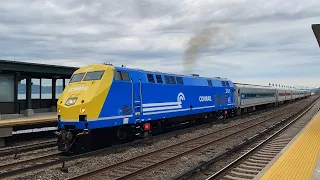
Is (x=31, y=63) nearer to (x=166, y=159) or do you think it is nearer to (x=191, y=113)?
(x=191, y=113)

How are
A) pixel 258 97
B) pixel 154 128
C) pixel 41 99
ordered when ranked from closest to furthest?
pixel 154 128, pixel 41 99, pixel 258 97

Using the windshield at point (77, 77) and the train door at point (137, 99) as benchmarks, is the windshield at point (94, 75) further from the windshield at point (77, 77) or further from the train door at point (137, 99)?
the train door at point (137, 99)

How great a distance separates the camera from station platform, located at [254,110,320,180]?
8054mm

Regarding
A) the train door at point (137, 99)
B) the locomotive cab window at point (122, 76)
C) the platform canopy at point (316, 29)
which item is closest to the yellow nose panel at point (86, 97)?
the locomotive cab window at point (122, 76)

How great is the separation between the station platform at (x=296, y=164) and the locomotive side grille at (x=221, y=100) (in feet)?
37.0

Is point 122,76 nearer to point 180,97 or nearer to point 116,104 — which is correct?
point 116,104

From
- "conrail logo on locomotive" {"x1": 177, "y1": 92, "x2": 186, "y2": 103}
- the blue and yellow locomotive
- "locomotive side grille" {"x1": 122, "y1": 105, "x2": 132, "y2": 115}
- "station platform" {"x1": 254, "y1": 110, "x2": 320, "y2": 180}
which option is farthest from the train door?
"station platform" {"x1": 254, "y1": 110, "x2": 320, "y2": 180}

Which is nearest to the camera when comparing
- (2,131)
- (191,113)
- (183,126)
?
(2,131)

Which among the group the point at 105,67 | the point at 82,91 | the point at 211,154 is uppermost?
the point at 105,67

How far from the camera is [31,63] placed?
2131 centimetres

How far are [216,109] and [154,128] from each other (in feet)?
27.1

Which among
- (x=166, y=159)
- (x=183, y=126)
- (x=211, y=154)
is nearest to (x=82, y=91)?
(x=166, y=159)

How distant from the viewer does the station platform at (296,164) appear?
8054mm

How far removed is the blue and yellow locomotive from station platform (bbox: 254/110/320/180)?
6631 millimetres
